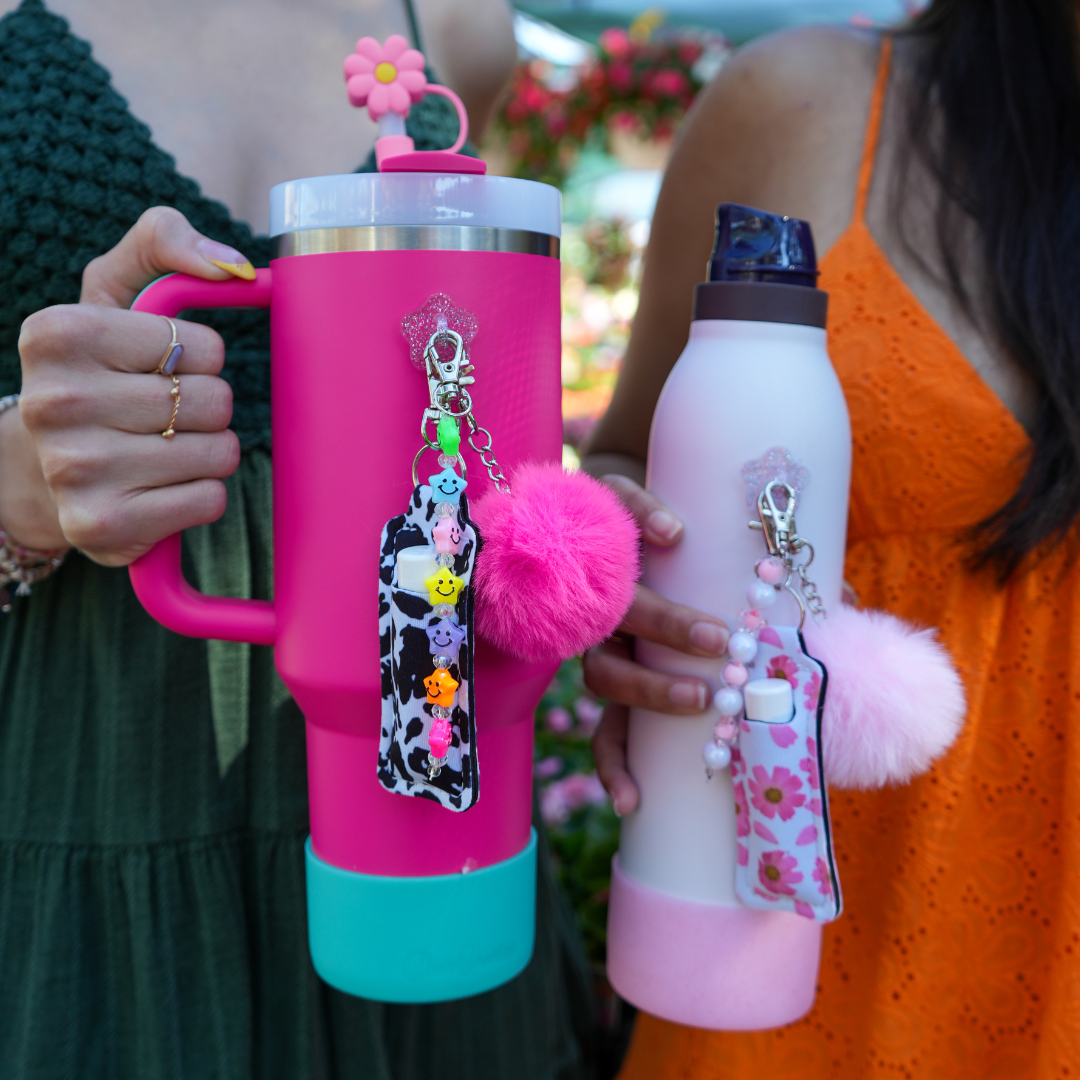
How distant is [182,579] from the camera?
527 mm

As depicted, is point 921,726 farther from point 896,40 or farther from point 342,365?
point 896,40

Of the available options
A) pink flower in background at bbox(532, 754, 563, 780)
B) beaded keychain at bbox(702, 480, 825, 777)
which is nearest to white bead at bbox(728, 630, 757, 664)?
beaded keychain at bbox(702, 480, 825, 777)

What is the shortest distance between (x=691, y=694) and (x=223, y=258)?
1.22 ft

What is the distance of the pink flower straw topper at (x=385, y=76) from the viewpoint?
52 cm

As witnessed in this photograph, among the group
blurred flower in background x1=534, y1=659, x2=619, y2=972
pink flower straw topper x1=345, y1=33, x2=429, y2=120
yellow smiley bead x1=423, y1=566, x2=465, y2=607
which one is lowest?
blurred flower in background x1=534, y1=659, x2=619, y2=972

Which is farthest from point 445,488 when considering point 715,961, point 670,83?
point 670,83

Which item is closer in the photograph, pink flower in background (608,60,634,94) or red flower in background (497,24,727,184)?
red flower in background (497,24,727,184)

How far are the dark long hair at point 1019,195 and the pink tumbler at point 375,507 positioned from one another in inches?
20.6

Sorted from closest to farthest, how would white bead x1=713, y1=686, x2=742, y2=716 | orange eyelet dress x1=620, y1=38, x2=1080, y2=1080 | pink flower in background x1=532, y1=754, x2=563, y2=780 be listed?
white bead x1=713, y1=686, x2=742, y2=716 < orange eyelet dress x1=620, y1=38, x2=1080, y2=1080 < pink flower in background x1=532, y1=754, x2=563, y2=780

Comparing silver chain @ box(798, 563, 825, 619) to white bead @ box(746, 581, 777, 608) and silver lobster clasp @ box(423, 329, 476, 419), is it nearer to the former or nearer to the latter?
white bead @ box(746, 581, 777, 608)

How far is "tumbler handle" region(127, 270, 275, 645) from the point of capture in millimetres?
503

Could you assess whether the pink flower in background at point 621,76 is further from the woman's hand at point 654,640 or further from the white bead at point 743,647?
the white bead at point 743,647

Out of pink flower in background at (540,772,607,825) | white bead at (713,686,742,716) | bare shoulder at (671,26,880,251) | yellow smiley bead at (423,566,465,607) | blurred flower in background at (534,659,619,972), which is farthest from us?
pink flower in background at (540,772,607,825)

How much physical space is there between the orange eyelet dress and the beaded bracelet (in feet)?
2.25
